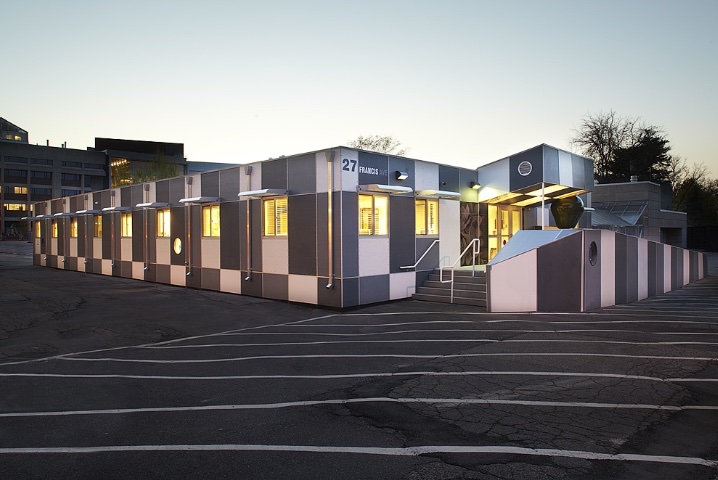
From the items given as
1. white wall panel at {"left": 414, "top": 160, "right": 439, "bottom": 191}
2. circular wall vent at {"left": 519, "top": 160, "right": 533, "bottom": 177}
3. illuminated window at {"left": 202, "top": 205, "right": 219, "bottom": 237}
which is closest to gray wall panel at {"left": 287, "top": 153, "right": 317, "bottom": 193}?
white wall panel at {"left": 414, "top": 160, "right": 439, "bottom": 191}

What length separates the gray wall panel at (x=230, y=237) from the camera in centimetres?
1644

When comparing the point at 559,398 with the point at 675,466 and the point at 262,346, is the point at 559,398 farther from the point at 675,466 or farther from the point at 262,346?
the point at 262,346

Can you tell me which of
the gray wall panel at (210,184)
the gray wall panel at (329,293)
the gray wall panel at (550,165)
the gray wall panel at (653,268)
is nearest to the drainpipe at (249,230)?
the gray wall panel at (210,184)

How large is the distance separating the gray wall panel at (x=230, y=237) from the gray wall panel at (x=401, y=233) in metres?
4.94

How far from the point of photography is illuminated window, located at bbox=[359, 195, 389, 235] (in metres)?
14.0

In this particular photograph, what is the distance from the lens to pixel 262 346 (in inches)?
357

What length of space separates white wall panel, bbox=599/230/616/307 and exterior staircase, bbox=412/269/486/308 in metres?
3.26

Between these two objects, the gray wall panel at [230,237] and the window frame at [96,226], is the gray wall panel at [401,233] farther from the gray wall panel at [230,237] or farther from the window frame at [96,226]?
the window frame at [96,226]

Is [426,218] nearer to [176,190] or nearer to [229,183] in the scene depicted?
[229,183]

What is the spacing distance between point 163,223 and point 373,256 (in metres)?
10.5

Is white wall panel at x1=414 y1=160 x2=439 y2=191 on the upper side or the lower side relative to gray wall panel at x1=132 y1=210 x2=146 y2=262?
upper

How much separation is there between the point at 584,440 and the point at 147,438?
4.12m

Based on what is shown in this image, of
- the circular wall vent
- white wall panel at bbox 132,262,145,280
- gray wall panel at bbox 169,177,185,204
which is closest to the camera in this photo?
the circular wall vent

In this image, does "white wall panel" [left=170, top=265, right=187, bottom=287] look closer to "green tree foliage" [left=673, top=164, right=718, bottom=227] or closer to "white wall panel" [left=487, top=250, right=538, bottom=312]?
"white wall panel" [left=487, top=250, right=538, bottom=312]
